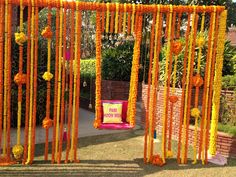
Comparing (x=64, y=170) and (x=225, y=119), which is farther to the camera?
(x=225, y=119)

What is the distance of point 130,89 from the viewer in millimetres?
6930

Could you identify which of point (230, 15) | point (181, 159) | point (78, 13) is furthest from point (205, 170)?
point (230, 15)

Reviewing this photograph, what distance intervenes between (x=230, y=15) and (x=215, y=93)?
12660 millimetres

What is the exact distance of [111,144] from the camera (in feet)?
28.1

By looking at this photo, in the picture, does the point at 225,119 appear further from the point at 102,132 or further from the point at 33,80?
the point at 33,80

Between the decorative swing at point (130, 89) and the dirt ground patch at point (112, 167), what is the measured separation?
0.89 metres

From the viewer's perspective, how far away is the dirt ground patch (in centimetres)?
638

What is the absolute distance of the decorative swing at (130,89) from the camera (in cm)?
662

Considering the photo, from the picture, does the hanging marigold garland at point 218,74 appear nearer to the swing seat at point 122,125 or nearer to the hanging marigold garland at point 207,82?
the hanging marigold garland at point 207,82

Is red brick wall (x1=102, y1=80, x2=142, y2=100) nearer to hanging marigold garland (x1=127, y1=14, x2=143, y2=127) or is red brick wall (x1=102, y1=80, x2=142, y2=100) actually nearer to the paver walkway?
the paver walkway

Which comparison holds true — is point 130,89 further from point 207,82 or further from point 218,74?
point 218,74

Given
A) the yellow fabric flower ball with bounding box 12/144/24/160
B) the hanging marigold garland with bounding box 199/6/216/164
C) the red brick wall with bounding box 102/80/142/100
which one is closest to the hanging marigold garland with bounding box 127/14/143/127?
the hanging marigold garland with bounding box 199/6/216/164

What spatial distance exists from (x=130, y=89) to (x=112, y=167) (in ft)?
5.64

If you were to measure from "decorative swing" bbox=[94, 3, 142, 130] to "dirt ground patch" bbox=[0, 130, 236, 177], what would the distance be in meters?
0.89
